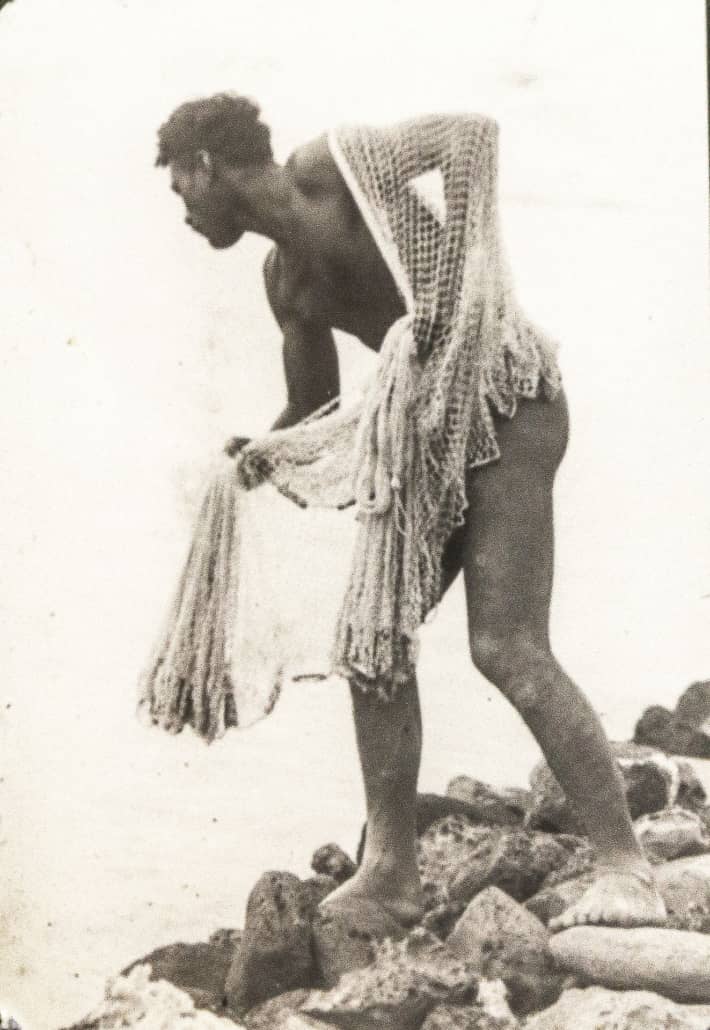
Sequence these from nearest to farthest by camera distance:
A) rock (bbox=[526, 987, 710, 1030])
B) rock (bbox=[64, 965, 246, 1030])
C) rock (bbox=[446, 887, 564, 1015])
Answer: rock (bbox=[526, 987, 710, 1030]) → rock (bbox=[446, 887, 564, 1015]) → rock (bbox=[64, 965, 246, 1030])

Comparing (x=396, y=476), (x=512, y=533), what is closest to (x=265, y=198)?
(x=396, y=476)

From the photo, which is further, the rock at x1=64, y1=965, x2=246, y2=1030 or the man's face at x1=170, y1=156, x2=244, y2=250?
the man's face at x1=170, y1=156, x2=244, y2=250

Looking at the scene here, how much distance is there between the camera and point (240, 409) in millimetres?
2434

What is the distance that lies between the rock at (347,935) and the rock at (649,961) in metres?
0.28

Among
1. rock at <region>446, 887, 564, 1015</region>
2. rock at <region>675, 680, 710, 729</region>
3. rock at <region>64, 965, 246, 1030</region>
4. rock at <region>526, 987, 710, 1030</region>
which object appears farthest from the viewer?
rock at <region>675, 680, 710, 729</region>

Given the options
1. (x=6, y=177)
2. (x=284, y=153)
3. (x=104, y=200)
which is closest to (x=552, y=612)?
(x=284, y=153)

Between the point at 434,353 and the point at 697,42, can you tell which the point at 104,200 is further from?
the point at 697,42

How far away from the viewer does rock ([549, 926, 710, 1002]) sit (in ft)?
6.71

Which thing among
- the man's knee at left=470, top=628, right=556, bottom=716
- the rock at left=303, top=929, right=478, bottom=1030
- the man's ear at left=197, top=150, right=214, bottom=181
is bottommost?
the rock at left=303, top=929, right=478, bottom=1030

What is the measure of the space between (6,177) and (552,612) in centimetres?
109

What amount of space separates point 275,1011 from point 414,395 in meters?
0.86

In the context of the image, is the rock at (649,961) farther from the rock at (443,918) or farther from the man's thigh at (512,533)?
the man's thigh at (512,533)

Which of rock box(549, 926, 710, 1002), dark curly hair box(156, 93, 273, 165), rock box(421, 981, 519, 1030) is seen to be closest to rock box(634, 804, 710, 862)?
rock box(549, 926, 710, 1002)

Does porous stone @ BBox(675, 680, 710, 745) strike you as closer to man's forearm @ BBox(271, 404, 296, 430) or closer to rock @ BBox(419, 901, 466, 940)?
rock @ BBox(419, 901, 466, 940)
